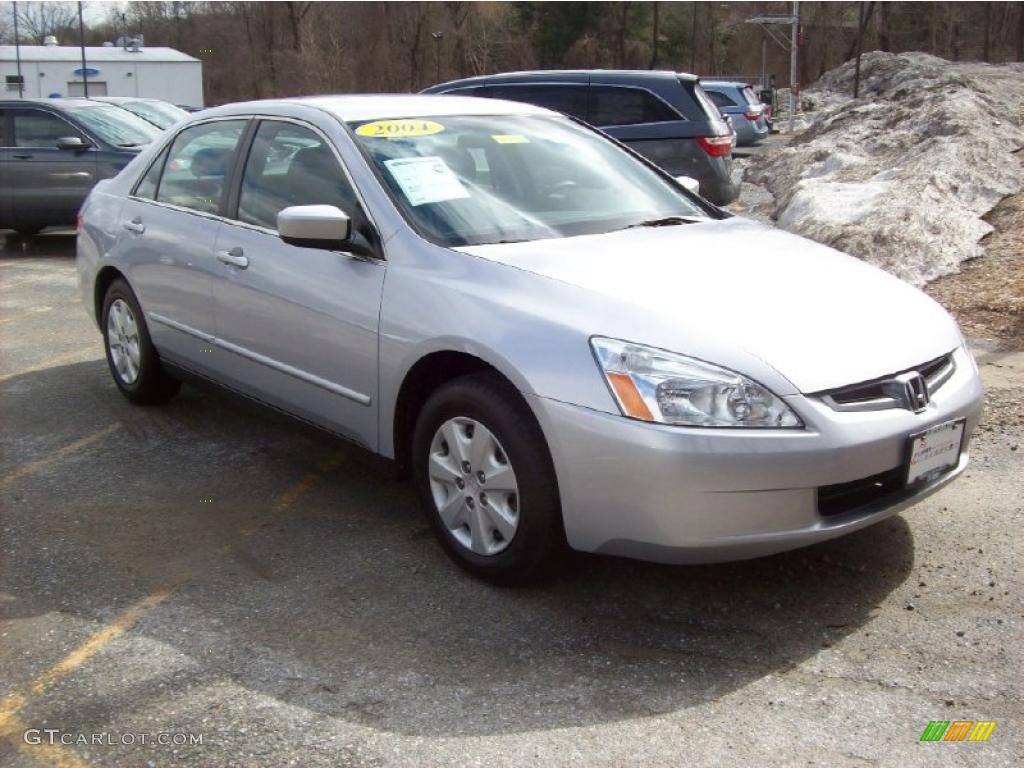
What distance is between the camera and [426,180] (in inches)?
171

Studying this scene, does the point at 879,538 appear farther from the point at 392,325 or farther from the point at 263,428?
the point at 263,428

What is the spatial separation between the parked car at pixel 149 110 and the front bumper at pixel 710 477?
37.8 feet

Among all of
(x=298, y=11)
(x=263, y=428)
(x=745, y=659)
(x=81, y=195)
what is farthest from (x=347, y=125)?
(x=298, y=11)

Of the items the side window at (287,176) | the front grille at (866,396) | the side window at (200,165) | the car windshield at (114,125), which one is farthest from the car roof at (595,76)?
the front grille at (866,396)

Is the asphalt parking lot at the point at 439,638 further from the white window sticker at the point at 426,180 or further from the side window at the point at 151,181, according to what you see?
the side window at the point at 151,181

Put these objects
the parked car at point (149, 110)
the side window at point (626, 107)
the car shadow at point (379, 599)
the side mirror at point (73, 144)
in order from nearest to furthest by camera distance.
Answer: the car shadow at point (379, 599)
the side window at point (626, 107)
the side mirror at point (73, 144)
the parked car at point (149, 110)

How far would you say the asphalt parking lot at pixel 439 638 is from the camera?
300cm

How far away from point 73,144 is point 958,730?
11569 mm

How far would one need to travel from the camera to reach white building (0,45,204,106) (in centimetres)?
4141

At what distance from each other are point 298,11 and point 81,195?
44.2m

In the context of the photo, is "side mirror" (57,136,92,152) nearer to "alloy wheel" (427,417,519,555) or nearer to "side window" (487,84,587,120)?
"side window" (487,84,587,120)

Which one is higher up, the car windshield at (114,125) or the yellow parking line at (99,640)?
the car windshield at (114,125)

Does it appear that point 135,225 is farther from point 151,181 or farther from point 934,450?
point 934,450

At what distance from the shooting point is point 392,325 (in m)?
4.02
